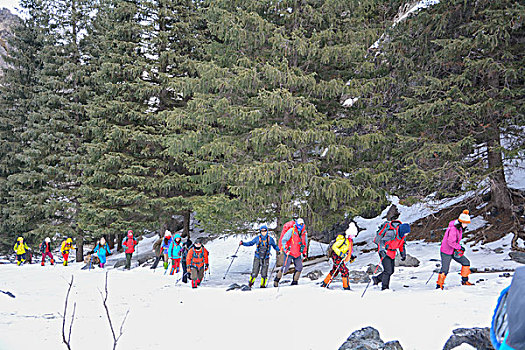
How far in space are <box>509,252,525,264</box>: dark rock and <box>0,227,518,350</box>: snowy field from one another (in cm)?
17

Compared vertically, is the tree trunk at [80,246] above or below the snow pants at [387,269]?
below

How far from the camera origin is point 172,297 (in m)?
9.73

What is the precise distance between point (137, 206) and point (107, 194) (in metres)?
1.44

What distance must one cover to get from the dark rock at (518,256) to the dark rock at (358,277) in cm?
375

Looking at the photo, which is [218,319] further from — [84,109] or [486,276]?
[84,109]

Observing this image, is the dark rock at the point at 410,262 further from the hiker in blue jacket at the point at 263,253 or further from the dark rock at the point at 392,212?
the dark rock at the point at 392,212

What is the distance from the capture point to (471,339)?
5141 millimetres

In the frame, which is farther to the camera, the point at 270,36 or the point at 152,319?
the point at 270,36

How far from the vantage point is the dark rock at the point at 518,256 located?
976cm

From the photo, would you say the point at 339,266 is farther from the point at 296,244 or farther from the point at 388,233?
the point at 388,233

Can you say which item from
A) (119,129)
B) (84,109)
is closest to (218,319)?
(119,129)

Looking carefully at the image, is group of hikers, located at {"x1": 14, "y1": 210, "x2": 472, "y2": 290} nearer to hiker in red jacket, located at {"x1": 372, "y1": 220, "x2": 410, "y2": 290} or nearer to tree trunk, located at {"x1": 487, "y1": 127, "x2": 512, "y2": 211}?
hiker in red jacket, located at {"x1": 372, "y1": 220, "x2": 410, "y2": 290}

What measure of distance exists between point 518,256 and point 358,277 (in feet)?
13.4

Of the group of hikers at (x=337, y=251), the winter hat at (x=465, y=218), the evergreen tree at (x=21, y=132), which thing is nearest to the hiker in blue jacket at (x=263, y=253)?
the group of hikers at (x=337, y=251)
